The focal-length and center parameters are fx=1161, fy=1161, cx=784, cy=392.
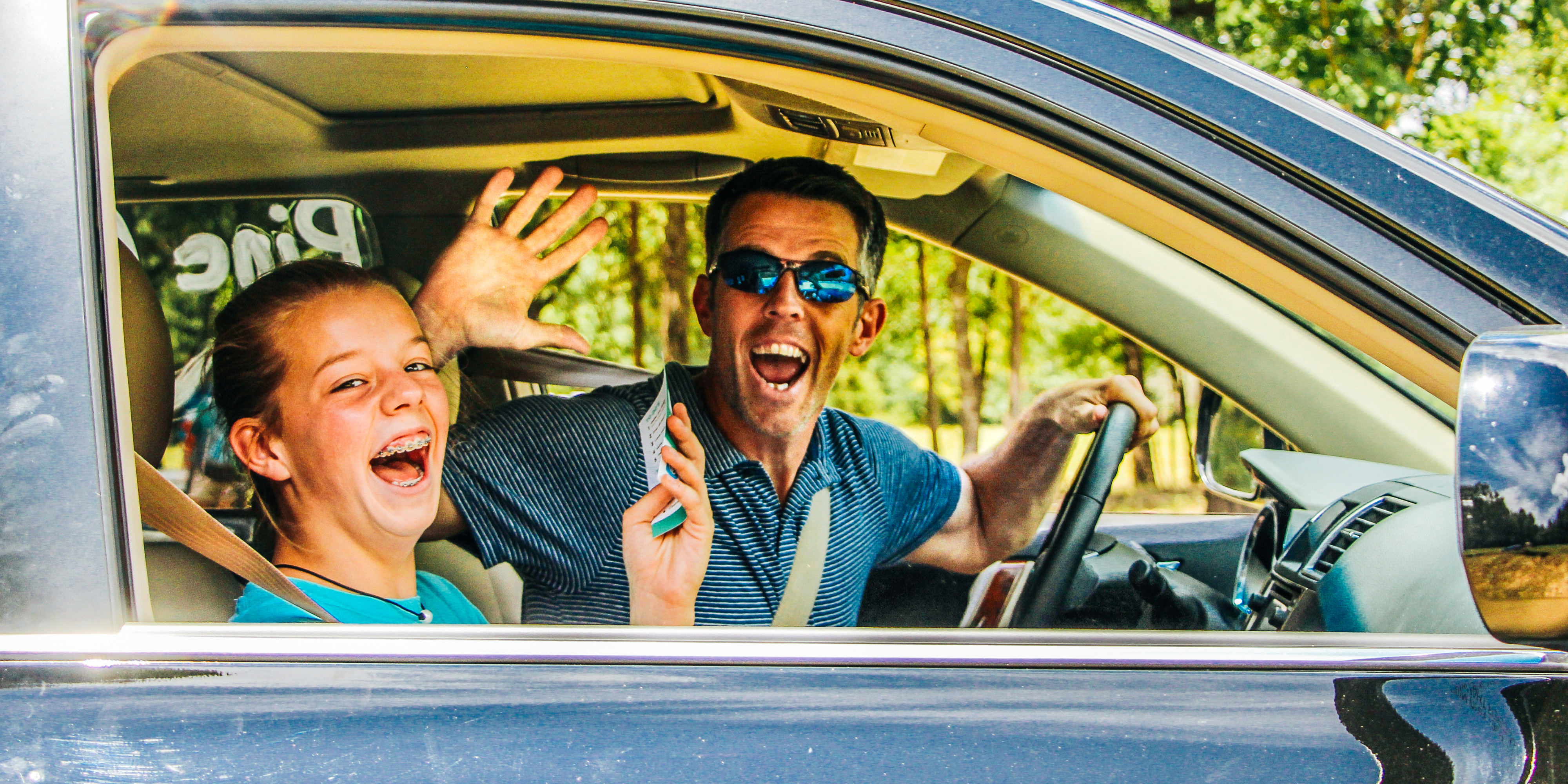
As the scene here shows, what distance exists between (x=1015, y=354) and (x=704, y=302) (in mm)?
7611

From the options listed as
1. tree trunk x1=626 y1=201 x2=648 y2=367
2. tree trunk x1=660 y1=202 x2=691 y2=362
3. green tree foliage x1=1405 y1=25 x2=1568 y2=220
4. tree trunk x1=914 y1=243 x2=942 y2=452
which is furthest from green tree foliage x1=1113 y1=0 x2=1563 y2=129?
tree trunk x1=626 y1=201 x2=648 y2=367

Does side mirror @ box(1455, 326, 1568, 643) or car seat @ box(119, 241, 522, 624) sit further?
car seat @ box(119, 241, 522, 624)

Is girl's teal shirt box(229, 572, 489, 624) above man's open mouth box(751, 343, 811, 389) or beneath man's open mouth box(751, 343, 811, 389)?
beneath

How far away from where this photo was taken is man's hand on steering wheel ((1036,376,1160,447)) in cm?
199

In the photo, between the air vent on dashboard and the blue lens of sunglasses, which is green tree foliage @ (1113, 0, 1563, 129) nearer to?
the blue lens of sunglasses

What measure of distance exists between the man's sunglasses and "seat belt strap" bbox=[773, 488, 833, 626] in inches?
14.5

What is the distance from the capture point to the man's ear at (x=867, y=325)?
2184 millimetres

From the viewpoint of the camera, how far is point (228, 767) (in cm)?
93

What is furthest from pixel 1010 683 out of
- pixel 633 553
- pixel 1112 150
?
pixel 633 553

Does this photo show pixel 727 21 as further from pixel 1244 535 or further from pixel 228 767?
pixel 1244 535

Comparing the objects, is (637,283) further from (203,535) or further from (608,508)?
(203,535)

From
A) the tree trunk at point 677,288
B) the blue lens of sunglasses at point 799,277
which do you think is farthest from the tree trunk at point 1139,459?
the tree trunk at point 677,288

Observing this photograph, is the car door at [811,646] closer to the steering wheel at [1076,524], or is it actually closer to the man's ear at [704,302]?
the steering wheel at [1076,524]

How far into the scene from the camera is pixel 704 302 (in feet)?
7.23
